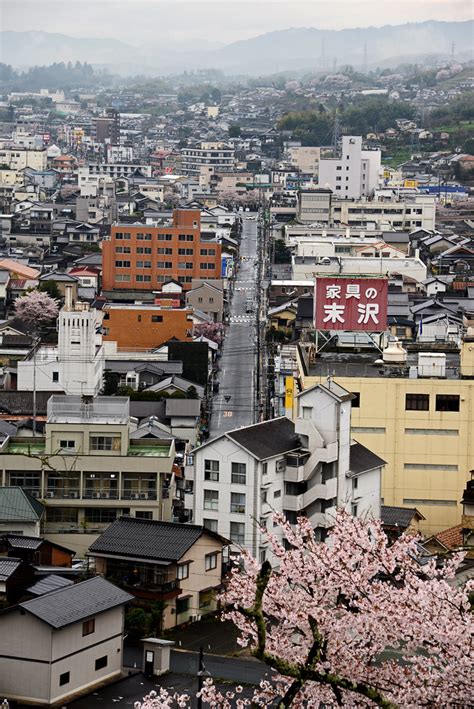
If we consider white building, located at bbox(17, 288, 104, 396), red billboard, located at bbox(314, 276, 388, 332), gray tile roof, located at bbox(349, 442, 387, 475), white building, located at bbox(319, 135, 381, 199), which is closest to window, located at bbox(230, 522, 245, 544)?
gray tile roof, located at bbox(349, 442, 387, 475)

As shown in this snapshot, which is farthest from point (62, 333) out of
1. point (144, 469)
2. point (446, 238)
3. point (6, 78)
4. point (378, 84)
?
point (6, 78)

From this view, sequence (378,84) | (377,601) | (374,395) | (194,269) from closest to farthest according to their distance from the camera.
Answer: (377,601), (374,395), (194,269), (378,84)

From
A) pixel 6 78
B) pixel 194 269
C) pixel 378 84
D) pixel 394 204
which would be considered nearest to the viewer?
pixel 194 269

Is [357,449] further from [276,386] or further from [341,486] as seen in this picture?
[276,386]

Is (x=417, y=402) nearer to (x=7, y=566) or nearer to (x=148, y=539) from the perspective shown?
(x=148, y=539)

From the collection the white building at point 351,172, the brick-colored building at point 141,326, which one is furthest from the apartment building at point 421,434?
the white building at point 351,172

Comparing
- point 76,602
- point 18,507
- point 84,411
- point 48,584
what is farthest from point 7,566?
point 84,411

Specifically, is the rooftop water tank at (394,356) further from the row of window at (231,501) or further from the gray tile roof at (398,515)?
the row of window at (231,501)
